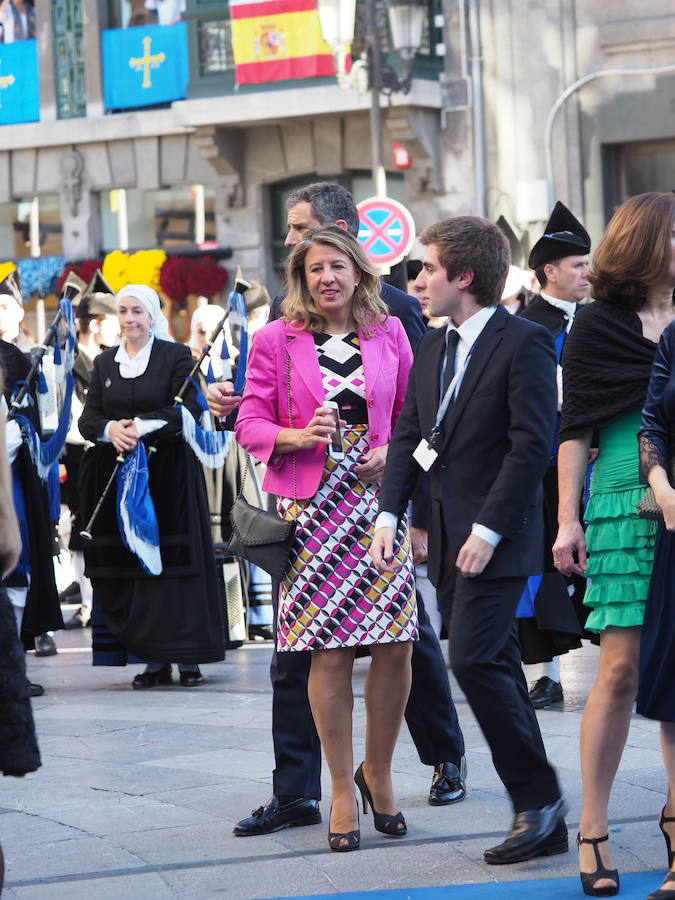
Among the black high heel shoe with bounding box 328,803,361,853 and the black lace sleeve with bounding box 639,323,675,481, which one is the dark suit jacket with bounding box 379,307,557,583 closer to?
the black lace sleeve with bounding box 639,323,675,481

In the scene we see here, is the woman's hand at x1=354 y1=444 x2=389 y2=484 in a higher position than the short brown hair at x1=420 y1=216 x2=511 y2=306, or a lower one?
lower

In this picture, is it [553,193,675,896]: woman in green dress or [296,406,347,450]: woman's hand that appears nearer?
[553,193,675,896]: woman in green dress

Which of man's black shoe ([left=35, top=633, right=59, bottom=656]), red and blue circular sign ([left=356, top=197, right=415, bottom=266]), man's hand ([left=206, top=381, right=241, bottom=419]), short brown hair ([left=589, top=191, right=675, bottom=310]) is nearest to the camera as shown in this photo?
short brown hair ([left=589, top=191, right=675, bottom=310])

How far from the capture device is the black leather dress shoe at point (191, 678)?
971 centimetres

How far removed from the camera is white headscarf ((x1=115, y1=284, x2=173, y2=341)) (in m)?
9.65

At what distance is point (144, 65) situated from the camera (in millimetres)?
26500

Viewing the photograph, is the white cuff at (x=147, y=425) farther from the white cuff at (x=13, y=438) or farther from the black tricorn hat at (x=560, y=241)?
the black tricorn hat at (x=560, y=241)

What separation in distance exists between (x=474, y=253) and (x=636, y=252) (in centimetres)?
56

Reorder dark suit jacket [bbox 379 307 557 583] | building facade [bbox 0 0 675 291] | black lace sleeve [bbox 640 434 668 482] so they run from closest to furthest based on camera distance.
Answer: black lace sleeve [bbox 640 434 668 482], dark suit jacket [bbox 379 307 557 583], building facade [bbox 0 0 675 291]

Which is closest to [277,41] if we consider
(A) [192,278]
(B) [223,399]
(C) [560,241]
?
(A) [192,278]

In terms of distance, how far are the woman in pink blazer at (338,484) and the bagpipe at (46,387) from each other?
12.5 ft

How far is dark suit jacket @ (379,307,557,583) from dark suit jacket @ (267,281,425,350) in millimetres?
943

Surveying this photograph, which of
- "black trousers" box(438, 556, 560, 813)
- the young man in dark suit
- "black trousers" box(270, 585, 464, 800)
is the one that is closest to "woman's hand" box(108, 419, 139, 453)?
"black trousers" box(270, 585, 464, 800)

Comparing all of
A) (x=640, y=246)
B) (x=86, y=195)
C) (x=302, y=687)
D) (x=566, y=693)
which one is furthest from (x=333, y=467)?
(x=86, y=195)
